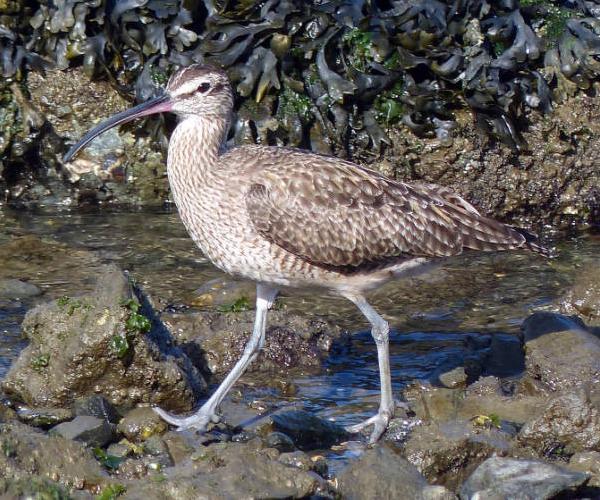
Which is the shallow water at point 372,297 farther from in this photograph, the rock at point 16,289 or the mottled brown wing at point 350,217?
the mottled brown wing at point 350,217

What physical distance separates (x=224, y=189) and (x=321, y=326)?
1.76 meters

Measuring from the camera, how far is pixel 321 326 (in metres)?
8.54

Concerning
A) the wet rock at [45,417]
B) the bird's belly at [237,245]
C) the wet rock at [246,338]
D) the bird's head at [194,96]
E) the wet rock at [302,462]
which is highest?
the bird's head at [194,96]

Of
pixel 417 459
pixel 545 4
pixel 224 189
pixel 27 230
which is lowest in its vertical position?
pixel 27 230

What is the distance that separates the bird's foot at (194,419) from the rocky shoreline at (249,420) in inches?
2.2

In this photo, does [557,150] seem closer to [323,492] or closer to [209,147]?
[209,147]

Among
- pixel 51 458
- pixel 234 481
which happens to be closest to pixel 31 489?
pixel 51 458

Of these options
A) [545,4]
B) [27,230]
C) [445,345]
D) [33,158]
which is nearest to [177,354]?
[445,345]

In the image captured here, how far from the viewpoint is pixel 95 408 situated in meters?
6.83

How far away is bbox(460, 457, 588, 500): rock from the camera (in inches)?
223

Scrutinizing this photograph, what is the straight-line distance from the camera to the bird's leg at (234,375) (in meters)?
6.93

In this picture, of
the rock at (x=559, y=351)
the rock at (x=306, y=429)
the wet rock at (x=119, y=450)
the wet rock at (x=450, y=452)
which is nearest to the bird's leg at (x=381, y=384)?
the rock at (x=306, y=429)

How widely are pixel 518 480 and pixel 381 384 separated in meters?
1.73

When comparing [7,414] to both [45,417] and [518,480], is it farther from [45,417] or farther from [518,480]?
[518,480]
